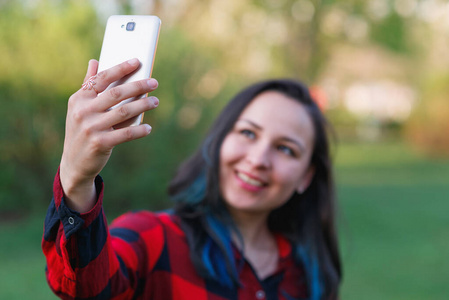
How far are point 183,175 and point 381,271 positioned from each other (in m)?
4.36

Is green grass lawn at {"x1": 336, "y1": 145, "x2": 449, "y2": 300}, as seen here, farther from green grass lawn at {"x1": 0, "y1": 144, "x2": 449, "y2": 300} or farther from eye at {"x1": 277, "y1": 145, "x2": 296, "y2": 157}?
eye at {"x1": 277, "y1": 145, "x2": 296, "y2": 157}

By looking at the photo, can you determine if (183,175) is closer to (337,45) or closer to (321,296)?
(321,296)

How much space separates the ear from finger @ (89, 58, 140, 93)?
1.24 metres

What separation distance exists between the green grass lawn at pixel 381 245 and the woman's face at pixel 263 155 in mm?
1057

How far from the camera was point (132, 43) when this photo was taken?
3.93 ft

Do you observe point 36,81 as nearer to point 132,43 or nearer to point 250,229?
point 250,229

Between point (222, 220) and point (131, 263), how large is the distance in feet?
1.71

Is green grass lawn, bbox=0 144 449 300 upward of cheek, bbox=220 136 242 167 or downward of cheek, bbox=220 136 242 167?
downward

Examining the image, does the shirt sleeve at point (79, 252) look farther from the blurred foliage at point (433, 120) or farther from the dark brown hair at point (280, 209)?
the blurred foliage at point (433, 120)

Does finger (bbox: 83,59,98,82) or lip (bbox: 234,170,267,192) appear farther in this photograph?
lip (bbox: 234,170,267,192)

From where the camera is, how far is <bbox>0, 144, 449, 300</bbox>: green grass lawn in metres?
5.12

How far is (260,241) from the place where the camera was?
2.06 m

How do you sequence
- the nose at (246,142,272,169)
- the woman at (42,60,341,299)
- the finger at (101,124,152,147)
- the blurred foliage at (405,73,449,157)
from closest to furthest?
the finger at (101,124,152,147) < the woman at (42,60,341,299) < the nose at (246,142,272,169) < the blurred foliage at (405,73,449,157)

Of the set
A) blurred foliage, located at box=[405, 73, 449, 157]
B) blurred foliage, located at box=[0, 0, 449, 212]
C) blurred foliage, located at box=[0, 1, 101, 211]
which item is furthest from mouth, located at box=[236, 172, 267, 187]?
blurred foliage, located at box=[405, 73, 449, 157]
